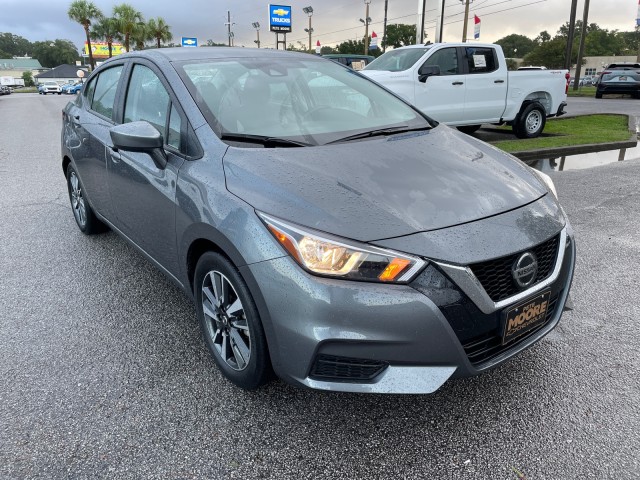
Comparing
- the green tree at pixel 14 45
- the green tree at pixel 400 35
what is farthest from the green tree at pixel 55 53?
the green tree at pixel 400 35

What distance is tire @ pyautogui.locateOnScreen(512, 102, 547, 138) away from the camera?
1059 cm

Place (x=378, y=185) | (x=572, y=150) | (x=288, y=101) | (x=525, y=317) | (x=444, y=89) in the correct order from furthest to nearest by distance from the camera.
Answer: (x=444, y=89), (x=572, y=150), (x=288, y=101), (x=378, y=185), (x=525, y=317)

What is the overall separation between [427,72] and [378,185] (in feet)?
25.0

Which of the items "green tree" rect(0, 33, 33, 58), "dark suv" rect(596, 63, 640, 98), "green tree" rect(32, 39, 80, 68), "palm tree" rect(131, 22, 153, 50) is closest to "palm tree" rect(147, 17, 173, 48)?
"palm tree" rect(131, 22, 153, 50)

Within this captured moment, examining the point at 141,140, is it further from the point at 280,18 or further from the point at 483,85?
the point at 280,18

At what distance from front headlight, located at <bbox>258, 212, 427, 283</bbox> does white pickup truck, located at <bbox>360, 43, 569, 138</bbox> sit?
7.93 meters

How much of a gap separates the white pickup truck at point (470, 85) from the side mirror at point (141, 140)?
727 cm

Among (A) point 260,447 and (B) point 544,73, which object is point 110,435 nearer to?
(A) point 260,447

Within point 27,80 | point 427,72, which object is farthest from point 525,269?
point 27,80

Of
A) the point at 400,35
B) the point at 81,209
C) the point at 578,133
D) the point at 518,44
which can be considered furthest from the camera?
the point at 518,44

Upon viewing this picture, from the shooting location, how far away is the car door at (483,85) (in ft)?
32.8

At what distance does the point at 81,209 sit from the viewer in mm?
4758

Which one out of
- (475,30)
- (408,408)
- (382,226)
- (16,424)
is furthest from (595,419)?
(475,30)

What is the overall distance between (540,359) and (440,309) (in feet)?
3.94
